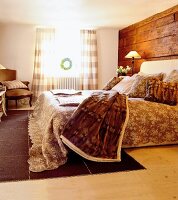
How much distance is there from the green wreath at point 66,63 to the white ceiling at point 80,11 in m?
0.98

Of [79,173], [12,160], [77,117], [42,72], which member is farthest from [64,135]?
[42,72]

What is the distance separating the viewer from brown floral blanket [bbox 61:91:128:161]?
2.68 m

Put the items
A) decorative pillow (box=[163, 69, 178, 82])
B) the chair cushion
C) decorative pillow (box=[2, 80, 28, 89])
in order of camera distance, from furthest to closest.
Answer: decorative pillow (box=[2, 80, 28, 89])
the chair cushion
decorative pillow (box=[163, 69, 178, 82])

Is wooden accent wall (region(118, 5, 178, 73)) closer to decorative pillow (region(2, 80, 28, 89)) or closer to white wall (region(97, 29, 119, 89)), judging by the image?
white wall (region(97, 29, 119, 89))

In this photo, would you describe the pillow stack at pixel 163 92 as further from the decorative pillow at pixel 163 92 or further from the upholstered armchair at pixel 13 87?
the upholstered armchair at pixel 13 87

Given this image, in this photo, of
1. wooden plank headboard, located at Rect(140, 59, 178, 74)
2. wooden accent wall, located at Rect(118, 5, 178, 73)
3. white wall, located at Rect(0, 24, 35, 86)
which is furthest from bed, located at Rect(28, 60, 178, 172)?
white wall, located at Rect(0, 24, 35, 86)

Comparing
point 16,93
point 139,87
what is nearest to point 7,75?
point 16,93

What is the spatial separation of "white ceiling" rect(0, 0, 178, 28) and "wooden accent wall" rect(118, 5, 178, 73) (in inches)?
6.5

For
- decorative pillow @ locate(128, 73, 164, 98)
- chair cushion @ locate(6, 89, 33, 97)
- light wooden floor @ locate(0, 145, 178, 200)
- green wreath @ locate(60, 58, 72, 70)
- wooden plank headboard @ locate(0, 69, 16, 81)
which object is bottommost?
light wooden floor @ locate(0, 145, 178, 200)

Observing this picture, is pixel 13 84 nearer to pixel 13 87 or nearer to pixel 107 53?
pixel 13 87

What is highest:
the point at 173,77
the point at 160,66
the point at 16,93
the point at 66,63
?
the point at 66,63

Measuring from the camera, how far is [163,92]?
3561 mm

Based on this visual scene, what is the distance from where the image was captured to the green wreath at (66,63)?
705 cm

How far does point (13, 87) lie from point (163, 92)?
12.4ft
